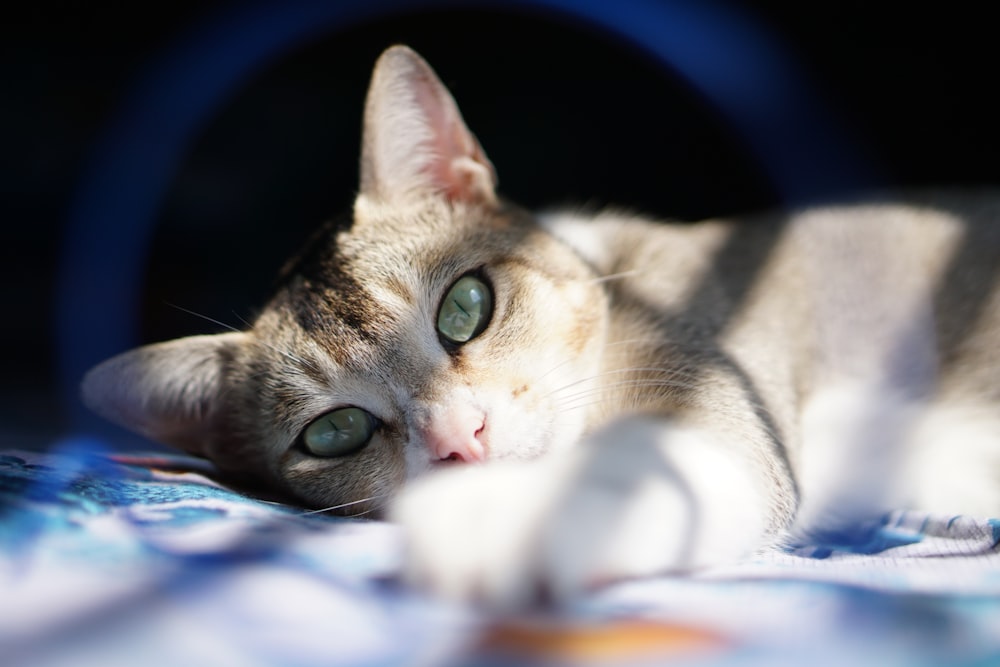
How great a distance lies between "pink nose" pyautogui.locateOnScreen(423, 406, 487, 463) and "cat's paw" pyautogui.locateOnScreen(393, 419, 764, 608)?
22cm

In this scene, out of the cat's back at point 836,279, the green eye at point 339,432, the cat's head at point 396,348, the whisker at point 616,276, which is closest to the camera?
the cat's head at point 396,348

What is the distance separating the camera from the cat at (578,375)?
1128mm

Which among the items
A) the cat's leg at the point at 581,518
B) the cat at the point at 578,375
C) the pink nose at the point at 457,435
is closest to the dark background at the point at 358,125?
the cat at the point at 578,375

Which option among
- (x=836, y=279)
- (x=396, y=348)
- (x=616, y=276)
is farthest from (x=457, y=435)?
(x=836, y=279)

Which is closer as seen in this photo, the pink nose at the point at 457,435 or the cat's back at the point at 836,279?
the pink nose at the point at 457,435

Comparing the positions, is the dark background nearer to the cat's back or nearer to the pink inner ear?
the cat's back

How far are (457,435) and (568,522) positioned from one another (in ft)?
1.37

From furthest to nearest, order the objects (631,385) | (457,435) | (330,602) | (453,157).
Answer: (453,157)
(631,385)
(457,435)
(330,602)

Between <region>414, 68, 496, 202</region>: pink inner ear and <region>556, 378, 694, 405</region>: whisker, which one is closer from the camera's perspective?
<region>556, 378, 694, 405</region>: whisker

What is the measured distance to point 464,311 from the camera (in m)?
1.70

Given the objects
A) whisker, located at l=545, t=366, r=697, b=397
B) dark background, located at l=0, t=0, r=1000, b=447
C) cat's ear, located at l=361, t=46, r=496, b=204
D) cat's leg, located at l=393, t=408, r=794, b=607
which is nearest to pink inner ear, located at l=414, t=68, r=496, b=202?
cat's ear, located at l=361, t=46, r=496, b=204

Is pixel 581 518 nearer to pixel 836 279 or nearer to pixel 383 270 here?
pixel 383 270

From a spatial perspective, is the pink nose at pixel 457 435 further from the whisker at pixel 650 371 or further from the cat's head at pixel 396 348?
the whisker at pixel 650 371

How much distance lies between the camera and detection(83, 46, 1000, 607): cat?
3.70 feet
